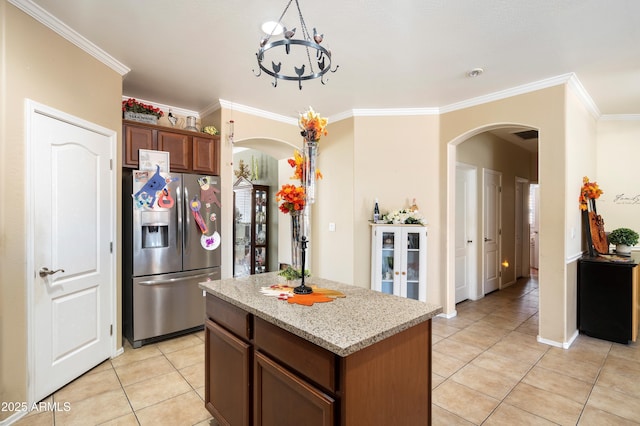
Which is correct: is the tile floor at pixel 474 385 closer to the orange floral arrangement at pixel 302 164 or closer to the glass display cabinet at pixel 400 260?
the glass display cabinet at pixel 400 260

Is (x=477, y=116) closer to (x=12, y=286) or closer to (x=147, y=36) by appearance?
(x=147, y=36)

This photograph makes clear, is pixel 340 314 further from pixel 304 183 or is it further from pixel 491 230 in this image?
pixel 491 230

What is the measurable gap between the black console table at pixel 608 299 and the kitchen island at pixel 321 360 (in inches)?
123

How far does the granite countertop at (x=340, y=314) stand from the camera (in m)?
1.26

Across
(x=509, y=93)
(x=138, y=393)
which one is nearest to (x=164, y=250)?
(x=138, y=393)

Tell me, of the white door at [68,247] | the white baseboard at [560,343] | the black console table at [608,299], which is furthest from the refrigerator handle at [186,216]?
→ the black console table at [608,299]

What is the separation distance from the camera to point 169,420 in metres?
2.15

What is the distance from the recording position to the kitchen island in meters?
1.25

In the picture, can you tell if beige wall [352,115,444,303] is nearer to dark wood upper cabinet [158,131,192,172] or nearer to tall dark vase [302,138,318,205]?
dark wood upper cabinet [158,131,192,172]

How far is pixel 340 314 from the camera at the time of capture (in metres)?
1.56

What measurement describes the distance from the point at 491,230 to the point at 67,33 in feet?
20.2

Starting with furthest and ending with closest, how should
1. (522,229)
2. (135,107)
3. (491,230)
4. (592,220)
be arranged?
(522,229) < (491,230) < (592,220) < (135,107)

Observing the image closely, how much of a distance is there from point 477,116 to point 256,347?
3.71m

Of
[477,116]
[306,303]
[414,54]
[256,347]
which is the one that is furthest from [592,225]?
[256,347]
